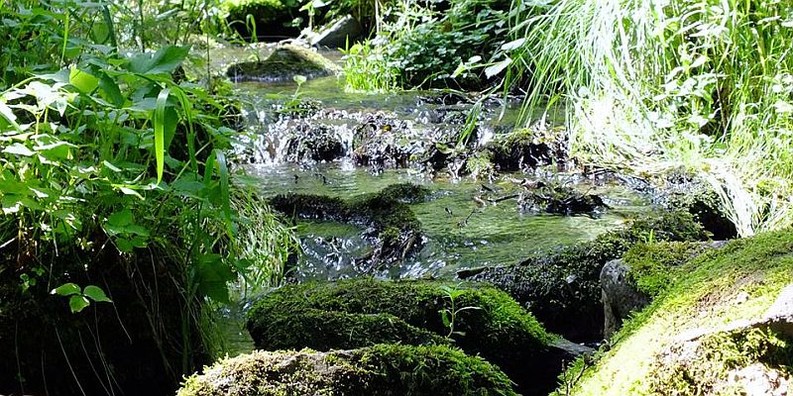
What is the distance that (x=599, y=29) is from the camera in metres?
4.52

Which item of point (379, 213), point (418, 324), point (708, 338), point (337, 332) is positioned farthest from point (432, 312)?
point (379, 213)

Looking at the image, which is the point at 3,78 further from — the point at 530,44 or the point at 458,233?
the point at 530,44

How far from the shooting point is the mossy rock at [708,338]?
3.83ft

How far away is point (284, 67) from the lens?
9.73m

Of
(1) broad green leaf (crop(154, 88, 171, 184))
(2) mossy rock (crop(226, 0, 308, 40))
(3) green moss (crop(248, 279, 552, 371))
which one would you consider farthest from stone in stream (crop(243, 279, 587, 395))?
(2) mossy rock (crop(226, 0, 308, 40))

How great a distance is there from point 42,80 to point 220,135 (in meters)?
0.40

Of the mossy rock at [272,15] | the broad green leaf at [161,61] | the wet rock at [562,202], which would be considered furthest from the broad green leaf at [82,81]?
the mossy rock at [272,15]

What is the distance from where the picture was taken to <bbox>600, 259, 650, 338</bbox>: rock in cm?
203

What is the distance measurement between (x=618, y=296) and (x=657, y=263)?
15 cm

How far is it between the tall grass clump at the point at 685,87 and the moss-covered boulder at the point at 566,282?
929mm

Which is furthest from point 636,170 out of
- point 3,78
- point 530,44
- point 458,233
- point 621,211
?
point 3,78

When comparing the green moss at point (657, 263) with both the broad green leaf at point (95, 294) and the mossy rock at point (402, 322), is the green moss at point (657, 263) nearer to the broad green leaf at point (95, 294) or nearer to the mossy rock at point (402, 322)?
the mossy rock at point (402, 322)

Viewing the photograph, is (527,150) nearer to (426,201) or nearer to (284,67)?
(426,201)

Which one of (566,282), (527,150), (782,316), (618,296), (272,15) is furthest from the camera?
(272,15)
